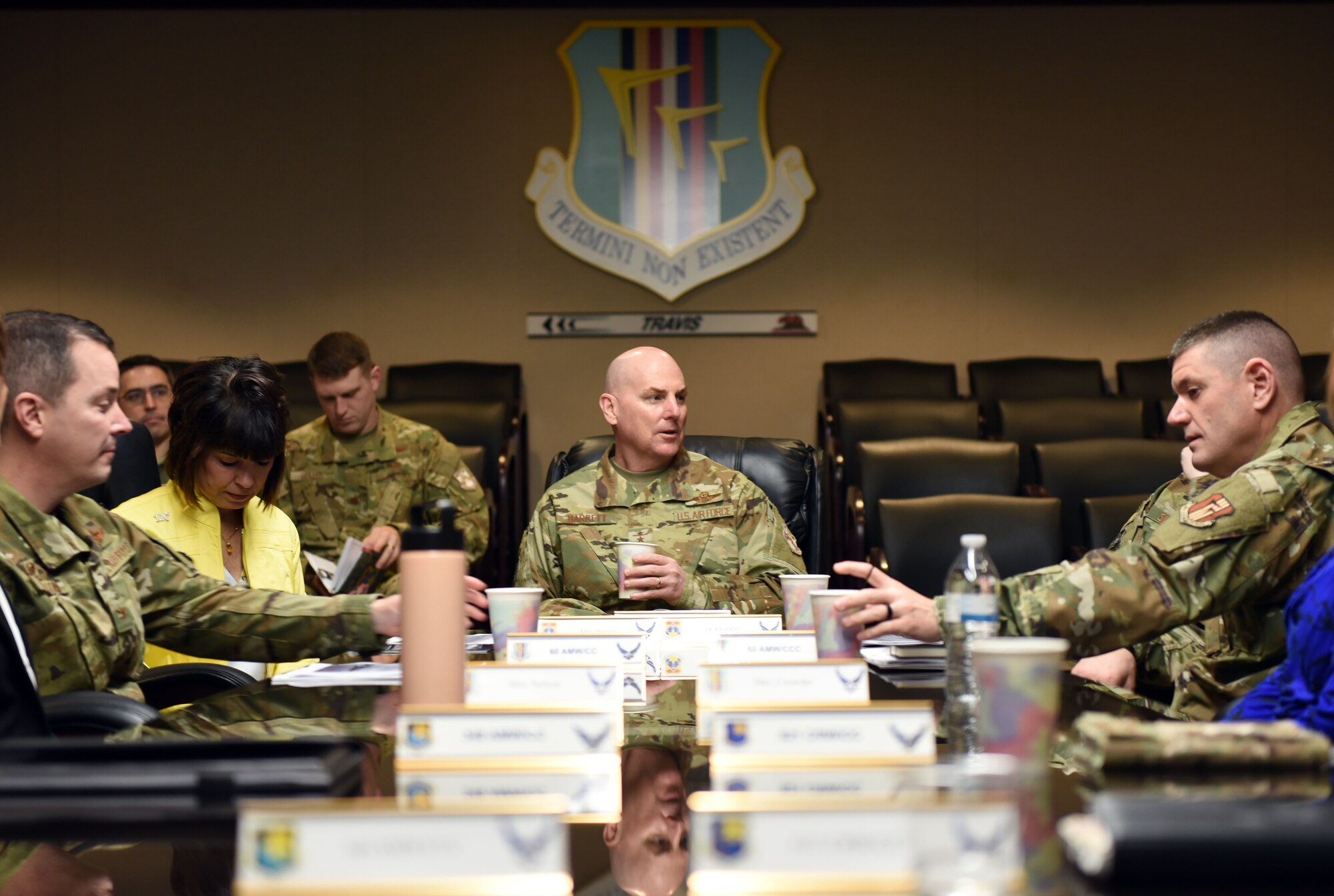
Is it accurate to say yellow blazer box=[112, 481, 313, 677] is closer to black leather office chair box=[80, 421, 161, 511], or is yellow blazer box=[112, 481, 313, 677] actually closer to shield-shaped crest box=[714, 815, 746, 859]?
black leather office chair box=[80, 421, 161, 511]

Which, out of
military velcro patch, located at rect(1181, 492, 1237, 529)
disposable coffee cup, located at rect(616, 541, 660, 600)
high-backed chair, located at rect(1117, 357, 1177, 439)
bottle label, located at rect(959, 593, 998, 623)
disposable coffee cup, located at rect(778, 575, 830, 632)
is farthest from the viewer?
high-backed chair, located at rect(1117, 357, 1177, 439)

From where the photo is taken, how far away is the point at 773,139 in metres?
5.95

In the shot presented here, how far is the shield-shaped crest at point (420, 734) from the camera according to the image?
3.20ft

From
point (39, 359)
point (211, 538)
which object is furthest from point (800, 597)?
point (211, 538)

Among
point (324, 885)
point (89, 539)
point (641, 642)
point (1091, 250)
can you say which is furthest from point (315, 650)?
point (1091, 250)

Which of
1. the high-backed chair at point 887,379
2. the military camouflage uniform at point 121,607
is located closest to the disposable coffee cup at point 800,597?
the military camouflage uniform at point 121,607

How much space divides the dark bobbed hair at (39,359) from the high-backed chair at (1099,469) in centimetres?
329

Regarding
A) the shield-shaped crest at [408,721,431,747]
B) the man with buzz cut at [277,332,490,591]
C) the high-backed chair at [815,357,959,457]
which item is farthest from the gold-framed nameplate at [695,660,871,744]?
the high-backed chair at [815,357,959,457]

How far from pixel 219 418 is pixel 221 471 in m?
0.12

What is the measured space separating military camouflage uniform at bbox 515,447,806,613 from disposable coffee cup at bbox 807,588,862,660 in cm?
125

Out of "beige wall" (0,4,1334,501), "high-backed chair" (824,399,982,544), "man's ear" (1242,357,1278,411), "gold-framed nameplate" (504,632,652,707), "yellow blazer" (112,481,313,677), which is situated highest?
"beige wall" (0,4,1334,501)

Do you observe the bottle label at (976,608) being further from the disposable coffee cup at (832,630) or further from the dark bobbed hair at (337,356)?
the dark bobbed hair at (337,356)

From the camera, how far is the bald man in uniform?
2.86 metres

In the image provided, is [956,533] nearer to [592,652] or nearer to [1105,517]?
[1105,517]
